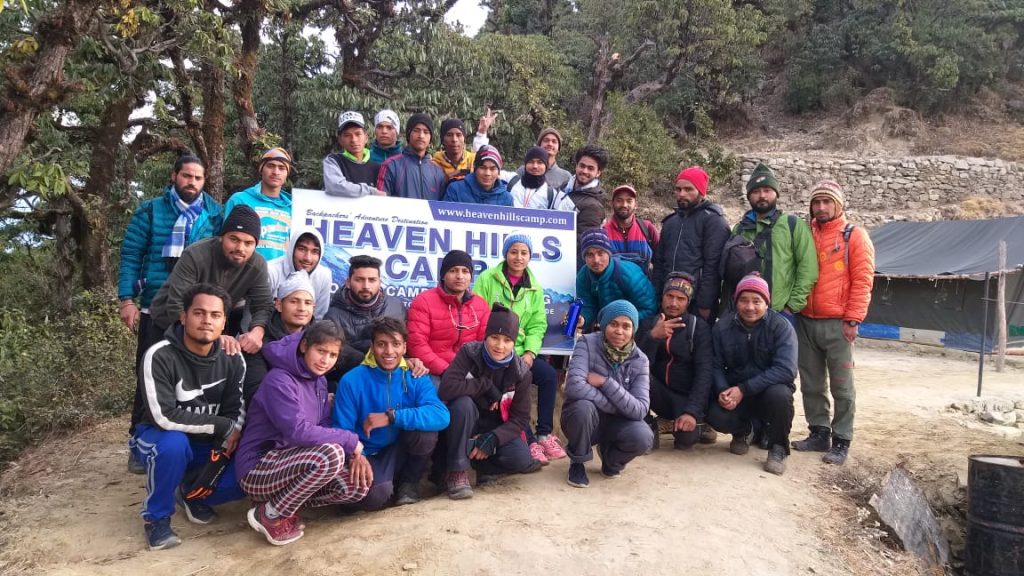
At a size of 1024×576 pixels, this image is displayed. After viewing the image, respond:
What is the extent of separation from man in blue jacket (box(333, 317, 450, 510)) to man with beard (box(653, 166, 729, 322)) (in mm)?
2277

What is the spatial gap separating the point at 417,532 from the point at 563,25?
25721mm

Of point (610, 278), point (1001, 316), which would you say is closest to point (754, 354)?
point (610, 278)

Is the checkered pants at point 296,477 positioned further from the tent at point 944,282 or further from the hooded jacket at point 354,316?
the tent at point 944,282

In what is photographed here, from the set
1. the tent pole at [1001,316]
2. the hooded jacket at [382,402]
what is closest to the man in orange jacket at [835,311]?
the hooded jacket at [382,402]

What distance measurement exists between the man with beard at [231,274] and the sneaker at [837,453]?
4129 millimetres

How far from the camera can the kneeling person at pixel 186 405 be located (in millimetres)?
3336

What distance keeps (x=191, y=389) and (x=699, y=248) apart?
3.63 m

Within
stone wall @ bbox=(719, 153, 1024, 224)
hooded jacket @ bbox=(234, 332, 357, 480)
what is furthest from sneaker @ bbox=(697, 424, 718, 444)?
stone wall @ bbox=(719, 153, 1024, 224)

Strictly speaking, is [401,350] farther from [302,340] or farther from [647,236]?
[647,236]

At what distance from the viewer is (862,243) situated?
4797mm

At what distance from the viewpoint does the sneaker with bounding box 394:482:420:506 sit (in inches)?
151

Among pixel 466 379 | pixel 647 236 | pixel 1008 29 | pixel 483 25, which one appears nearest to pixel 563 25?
pixel 483 25

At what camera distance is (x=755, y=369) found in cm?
470

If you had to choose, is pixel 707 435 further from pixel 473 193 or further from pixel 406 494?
pixel 473 193
